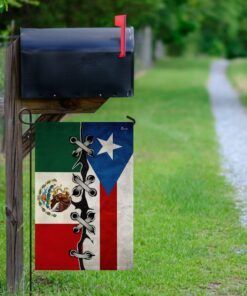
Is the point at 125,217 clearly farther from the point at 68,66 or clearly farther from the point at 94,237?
the point at 68,66

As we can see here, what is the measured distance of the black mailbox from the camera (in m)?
5.50

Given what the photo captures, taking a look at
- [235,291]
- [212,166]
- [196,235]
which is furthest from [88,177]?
[212,166]

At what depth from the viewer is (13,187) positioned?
5.72 metres

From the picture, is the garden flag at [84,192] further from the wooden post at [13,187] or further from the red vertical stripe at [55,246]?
the wooden post at [13,187]

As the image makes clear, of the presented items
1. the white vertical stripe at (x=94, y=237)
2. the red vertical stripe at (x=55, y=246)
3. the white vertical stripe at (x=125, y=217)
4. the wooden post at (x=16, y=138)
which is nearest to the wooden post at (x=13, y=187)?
the wooden post at (x=16, y=138)

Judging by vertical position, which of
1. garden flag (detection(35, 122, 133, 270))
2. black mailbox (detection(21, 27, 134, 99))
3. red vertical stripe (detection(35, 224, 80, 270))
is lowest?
red vertical stripe (detection(35, 224, 80, 270))

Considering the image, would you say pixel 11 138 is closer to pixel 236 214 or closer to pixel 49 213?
pixel 49 213

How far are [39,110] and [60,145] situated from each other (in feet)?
0.84

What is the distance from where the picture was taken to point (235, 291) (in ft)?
20.0

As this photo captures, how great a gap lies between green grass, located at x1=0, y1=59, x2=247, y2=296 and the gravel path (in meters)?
0.17

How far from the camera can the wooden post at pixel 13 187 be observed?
564 centimetres

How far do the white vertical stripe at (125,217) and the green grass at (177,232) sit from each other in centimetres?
31

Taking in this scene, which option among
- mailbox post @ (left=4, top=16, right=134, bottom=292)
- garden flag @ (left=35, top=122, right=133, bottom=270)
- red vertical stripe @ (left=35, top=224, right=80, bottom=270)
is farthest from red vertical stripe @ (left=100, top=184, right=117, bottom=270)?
mailbox post @ (left=4, top=16, right=134, bottom=292)

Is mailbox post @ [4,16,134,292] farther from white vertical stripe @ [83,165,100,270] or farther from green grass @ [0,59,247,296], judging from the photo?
green grass @ [0,59,247,296]
